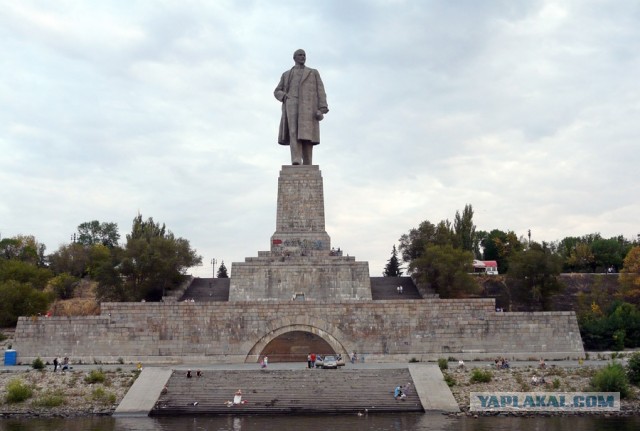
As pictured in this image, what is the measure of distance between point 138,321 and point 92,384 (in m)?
4.35

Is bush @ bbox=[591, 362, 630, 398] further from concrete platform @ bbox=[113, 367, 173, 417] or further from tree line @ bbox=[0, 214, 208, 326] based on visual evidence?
tree line @ bbox=[0, 214, 208, 326]

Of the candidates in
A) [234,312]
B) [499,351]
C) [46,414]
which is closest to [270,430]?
[46,414]

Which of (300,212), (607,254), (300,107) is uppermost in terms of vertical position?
(300,107)

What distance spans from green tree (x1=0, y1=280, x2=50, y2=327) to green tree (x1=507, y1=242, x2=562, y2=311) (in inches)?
859

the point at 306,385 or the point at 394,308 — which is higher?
the point at 394,308

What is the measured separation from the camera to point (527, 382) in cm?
2241

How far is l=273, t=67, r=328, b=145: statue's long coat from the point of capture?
32.9m

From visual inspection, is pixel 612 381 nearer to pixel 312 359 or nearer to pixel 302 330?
pixel 312 359

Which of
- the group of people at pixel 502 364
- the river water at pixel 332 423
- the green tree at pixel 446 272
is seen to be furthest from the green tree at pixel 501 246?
the river water at pixel 332 423

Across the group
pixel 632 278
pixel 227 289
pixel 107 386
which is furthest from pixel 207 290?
pixel 632 278

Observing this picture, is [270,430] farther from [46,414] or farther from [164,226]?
[164,226]

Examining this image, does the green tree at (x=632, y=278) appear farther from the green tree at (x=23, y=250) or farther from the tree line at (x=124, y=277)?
the green tree at (x=23, y=250)

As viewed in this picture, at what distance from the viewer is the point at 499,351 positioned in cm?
2638

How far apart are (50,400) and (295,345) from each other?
8787mm
